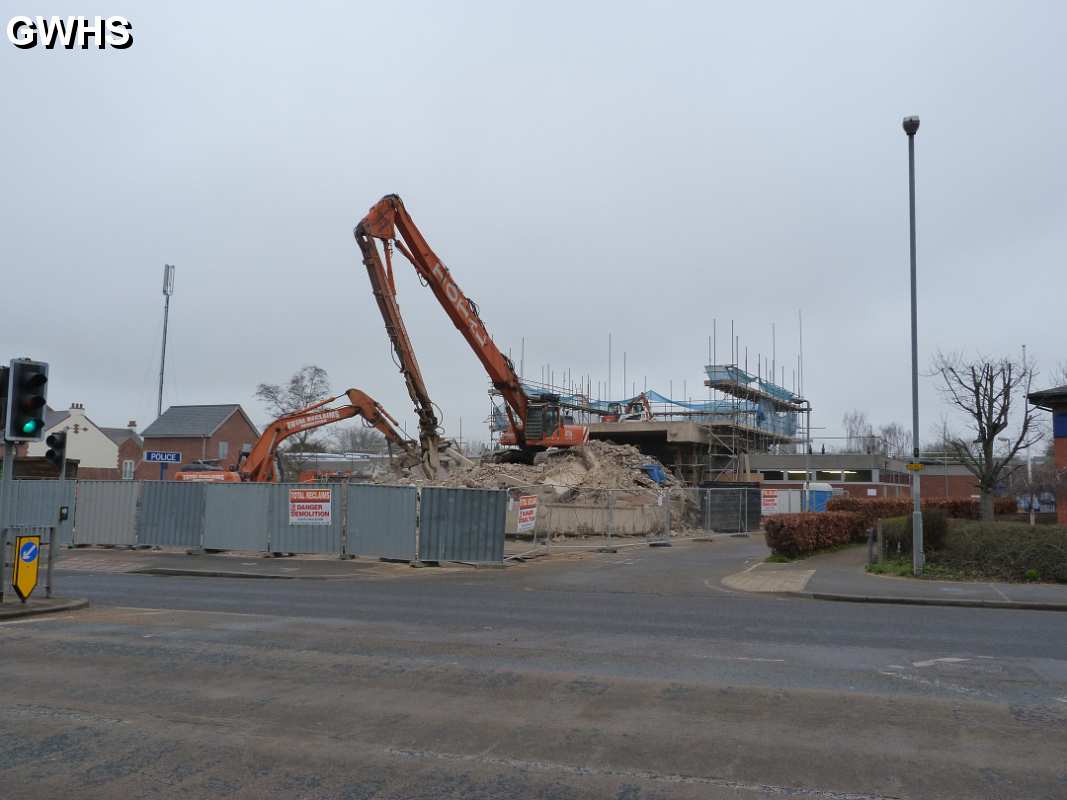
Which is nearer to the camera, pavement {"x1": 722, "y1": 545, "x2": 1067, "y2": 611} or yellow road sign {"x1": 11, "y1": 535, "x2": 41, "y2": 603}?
yellow road sign {"x1": 11, "y1": 535, "x2": 41, "y2": 603}

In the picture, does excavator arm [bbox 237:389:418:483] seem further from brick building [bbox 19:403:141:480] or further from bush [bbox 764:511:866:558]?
brick building [bbox 19:403:141:480]

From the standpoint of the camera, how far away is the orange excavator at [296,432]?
29391 millimetres

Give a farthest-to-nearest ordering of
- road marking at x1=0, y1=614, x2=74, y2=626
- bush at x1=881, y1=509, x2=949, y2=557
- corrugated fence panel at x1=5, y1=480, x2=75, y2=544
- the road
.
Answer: corrugated fence panel at x1=5, y1=480, x2=75, y2=544 < bush at x1=881, y1=509, x2=949, y2=557 < road marking at x1=0, y1=614, x2=74, y2=626 < the road

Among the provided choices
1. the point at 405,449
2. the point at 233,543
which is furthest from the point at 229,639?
the point at 405,449

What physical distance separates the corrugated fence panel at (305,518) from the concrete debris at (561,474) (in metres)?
8.29

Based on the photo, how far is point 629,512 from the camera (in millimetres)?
32812

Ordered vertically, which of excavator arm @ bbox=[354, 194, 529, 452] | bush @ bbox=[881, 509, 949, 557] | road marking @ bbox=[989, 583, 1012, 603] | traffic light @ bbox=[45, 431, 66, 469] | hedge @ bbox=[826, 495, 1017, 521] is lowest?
road marking @ bbox=[989, 583, 1012, 603]

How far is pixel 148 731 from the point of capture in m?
7.22

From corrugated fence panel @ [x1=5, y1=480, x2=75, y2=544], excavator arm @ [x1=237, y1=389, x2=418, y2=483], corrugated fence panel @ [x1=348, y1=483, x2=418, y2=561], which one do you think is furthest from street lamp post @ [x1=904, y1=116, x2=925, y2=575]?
corrugated fence panel @ [x1=5, y1=480, x2=75, y2=544]

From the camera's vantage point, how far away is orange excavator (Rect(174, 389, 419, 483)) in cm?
2939

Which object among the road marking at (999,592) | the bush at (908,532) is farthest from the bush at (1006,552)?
the road marking at (999,592)

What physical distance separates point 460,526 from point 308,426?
10315mm

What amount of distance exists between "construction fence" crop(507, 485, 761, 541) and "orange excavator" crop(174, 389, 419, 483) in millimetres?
5319

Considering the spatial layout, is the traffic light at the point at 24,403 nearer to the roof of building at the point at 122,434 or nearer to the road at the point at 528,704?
the road at the point at 528,704
